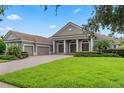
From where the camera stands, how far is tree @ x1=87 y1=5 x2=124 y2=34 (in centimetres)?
566

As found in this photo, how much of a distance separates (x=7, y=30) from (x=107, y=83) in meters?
3.98

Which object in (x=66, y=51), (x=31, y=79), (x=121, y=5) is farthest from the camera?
(x=66, y=51)

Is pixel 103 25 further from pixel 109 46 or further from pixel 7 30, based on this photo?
pixel 109 46

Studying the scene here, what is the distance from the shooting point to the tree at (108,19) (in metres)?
5.66

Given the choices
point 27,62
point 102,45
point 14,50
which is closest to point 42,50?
point 27,62

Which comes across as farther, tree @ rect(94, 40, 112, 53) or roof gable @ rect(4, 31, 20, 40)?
tree @ rect(94, 40, 112, 53)

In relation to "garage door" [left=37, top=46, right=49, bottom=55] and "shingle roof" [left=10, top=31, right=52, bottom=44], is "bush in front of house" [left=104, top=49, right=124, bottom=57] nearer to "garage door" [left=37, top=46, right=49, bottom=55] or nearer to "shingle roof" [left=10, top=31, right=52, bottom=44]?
"shingle roof" [left=10, top=31, right=52, bottom=44]

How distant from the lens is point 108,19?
591 cm

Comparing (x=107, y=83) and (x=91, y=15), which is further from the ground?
(x=91, y=15)

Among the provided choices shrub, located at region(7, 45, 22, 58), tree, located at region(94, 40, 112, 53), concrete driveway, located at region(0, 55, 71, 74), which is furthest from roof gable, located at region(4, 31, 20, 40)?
tree, located at region(94, 40, 112, 53)

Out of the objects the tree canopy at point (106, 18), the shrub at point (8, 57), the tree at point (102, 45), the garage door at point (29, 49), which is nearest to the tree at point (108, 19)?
the tree canopy at point (106, 18)
